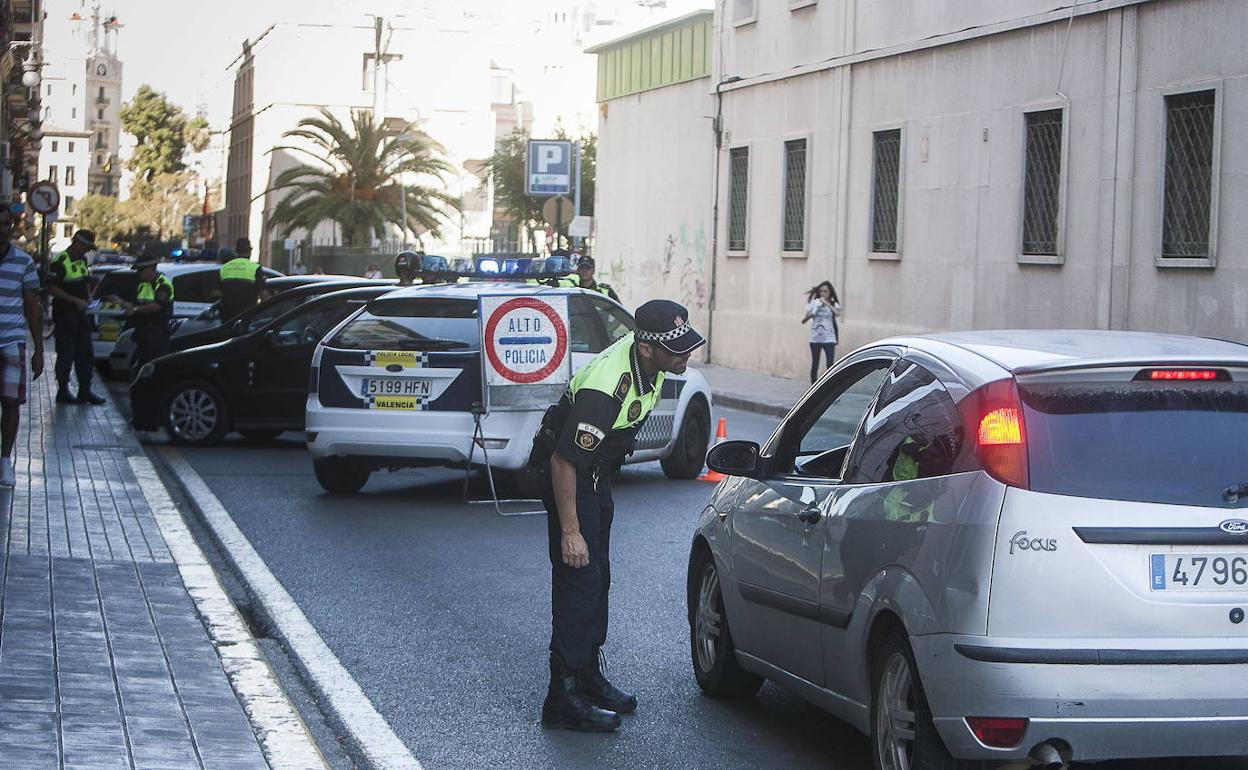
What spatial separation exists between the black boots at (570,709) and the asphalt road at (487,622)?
43 millimetres

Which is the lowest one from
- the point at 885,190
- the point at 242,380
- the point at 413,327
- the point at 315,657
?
the point at 315,657

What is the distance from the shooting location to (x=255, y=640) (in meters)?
8.07

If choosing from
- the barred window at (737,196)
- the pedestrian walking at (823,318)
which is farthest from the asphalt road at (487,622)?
the barred window at (737,196)

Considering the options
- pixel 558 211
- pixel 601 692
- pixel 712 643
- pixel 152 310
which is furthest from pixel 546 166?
pixel 601 692

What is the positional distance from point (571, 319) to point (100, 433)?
6194 mm

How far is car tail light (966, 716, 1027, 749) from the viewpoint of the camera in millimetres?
4797

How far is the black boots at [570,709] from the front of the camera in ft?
21.7

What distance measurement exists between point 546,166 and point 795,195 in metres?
4.70

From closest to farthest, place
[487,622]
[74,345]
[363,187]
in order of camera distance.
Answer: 1. [487,622]
2. [74,345]
3. [363,187]

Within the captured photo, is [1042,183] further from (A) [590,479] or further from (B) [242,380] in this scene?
(A) [590,479]

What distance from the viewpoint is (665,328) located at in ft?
21.3

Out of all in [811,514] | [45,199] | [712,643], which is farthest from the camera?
[45,199]

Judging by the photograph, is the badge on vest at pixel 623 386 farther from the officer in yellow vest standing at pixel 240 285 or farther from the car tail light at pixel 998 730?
the officer in yellow vest standing at pixel 240 285

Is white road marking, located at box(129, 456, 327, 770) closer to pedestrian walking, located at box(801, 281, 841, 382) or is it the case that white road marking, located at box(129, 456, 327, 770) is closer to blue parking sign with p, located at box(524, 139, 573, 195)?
pedestrian walking, located at box(801, 281, 841, 382)
